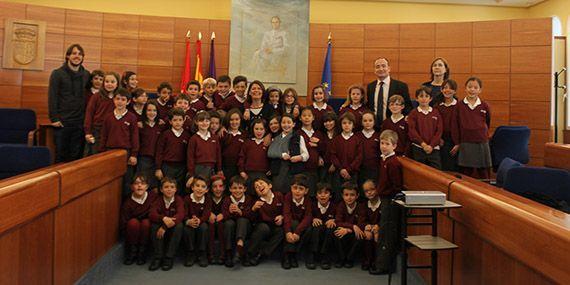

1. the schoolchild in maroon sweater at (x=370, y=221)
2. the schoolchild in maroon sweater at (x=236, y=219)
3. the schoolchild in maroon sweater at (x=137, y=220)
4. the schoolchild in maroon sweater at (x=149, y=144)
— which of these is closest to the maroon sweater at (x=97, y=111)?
the schoolchild in maroon sweater at (x=149, y=144)

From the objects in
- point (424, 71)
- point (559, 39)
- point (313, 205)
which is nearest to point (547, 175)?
point (313, 205)

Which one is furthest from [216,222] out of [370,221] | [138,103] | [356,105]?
[356,105]

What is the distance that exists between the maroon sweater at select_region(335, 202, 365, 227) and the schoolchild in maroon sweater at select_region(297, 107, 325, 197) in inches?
16.8

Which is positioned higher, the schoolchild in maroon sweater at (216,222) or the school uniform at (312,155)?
the school uniform at (312,155)

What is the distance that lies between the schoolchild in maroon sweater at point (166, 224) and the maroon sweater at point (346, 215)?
134 cm

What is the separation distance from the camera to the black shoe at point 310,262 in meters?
3.82

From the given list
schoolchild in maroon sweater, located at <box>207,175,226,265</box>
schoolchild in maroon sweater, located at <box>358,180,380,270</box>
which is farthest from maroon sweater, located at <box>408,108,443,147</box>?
schoolchild in maroon sweater, located at <box>207,175,226,265</box>

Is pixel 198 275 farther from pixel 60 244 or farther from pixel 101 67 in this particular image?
pixel 101 67

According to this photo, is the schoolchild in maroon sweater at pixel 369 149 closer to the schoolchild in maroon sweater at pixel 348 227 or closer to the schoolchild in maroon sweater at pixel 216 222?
the schoolchild in maroon sweater at pixel 348 227

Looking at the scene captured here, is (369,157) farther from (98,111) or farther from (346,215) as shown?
(98,111)

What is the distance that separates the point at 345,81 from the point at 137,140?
511 cm

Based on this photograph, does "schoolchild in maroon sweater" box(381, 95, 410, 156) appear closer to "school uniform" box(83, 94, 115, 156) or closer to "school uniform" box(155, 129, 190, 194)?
"school uniform" box(155, 129, 190, 194)

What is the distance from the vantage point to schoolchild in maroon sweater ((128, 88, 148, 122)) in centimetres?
444

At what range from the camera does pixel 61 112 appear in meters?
4.82
